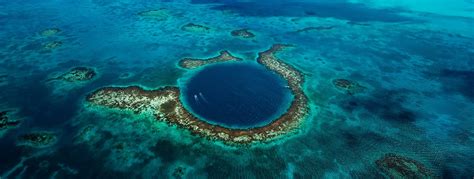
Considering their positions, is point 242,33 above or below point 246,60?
above

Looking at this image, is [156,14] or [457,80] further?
[156,14]

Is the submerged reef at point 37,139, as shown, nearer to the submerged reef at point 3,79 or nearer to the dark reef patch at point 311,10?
the submerged reef at point 3,79

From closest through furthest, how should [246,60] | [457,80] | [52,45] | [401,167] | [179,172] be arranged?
[179,172] → [401,167] → [457,80] → [246,60] → [52,45]

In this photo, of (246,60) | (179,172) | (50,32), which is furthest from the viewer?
(50,32)

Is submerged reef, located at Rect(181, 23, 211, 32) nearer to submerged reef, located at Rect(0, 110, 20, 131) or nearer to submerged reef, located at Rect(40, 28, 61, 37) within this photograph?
submerged reef, located at Rect(40, 28, 61, 37)

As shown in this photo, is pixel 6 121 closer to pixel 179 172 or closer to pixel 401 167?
pixel 179 172

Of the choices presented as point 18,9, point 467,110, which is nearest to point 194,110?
point 467,110

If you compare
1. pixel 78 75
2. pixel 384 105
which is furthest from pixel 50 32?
pixel 384 105

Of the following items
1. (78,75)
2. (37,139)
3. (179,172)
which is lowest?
(37,139)
